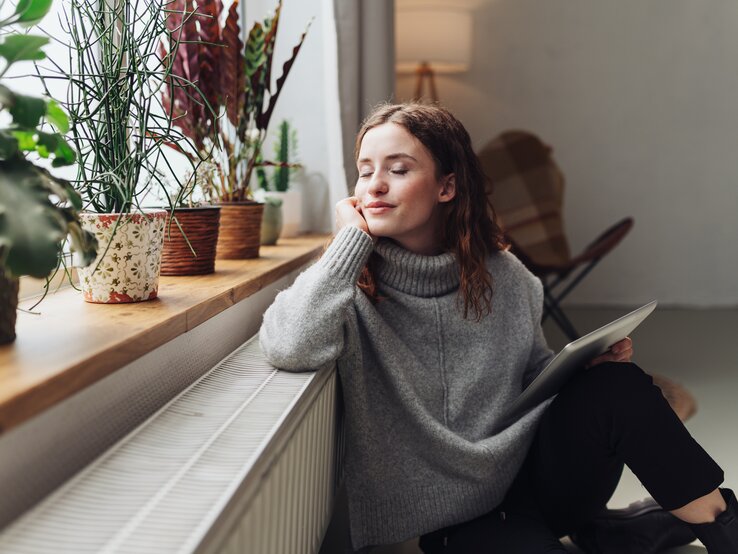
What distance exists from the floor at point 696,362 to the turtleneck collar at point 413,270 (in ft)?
2.01

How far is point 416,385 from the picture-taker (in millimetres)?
1262

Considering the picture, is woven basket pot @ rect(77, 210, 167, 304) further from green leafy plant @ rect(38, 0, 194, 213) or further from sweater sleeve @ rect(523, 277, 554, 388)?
sweater sleeve @ rect(523, 277, 554, 388)

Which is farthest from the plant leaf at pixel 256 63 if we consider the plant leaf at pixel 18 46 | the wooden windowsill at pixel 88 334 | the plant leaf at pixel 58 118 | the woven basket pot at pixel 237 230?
the plant leaf at pixel 18 46

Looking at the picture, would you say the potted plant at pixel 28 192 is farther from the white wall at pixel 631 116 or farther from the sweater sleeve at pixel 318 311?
the white wall at pixel 631 116

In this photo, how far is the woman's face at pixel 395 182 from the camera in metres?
1.23

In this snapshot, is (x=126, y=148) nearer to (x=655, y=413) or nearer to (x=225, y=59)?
(x=225, y=59)

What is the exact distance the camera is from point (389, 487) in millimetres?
1242

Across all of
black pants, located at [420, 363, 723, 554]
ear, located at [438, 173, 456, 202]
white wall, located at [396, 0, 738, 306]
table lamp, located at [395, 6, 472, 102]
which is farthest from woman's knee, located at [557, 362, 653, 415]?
white wall, located at [396, 0, 738, 306]

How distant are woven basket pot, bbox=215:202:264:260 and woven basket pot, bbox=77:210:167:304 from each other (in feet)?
1.56

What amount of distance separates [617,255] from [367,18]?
108 inches

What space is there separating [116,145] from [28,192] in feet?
1.41

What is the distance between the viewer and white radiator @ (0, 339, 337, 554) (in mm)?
595

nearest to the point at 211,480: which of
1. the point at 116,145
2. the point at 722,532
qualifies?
the point at 116,145

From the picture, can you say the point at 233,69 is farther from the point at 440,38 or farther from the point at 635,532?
the point at 440,38
